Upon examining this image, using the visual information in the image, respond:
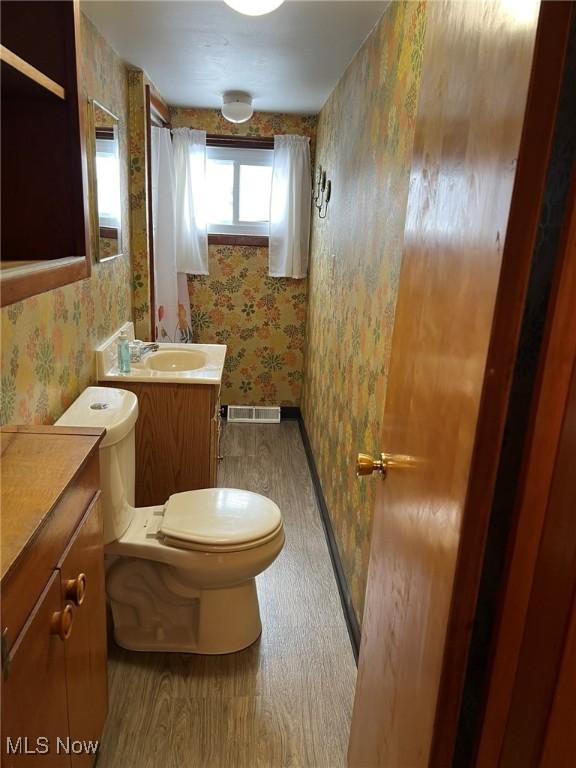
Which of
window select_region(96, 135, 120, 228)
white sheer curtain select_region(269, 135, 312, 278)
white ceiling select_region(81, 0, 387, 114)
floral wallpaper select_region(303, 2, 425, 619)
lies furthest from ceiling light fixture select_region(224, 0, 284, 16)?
white sheer curtain select_region(269, 135, 312, 278)

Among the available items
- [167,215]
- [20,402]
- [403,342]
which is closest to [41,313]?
[20,402]

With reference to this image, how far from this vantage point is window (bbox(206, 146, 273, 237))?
3934 mm

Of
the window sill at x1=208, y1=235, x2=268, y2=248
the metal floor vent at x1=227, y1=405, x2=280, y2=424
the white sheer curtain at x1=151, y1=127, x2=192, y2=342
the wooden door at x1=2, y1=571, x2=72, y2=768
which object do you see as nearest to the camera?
the wooden door at x1=2, y1=571, x2=72, y2=768

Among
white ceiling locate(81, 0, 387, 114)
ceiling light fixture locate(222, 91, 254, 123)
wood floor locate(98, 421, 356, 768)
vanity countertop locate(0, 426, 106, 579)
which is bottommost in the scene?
wood floor locate(98, 421, 356, 768)

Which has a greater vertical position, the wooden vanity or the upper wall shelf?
the upper wall shelf

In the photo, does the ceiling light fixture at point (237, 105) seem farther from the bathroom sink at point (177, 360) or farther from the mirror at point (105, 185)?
the bathroom sink at point (177, 360)

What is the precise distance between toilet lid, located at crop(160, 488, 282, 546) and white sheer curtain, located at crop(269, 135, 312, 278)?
7.28 feet

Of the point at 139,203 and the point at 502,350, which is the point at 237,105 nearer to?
the point at 139,203

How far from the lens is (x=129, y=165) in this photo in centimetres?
281

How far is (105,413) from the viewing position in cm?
175

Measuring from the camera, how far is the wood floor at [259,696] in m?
1.57

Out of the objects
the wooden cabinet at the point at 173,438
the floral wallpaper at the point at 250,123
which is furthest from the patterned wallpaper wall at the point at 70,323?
the floral wallpaper at the point at 250,123

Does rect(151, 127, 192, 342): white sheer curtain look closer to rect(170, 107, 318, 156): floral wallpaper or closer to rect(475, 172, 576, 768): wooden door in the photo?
rect(170, 107, 318, 156): floral wallpaper

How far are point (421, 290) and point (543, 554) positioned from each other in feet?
1.57
